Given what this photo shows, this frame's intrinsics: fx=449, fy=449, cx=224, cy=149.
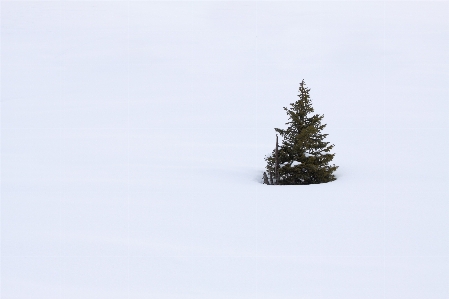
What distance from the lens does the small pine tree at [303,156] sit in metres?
11.5

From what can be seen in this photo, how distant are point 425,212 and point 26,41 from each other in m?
69.1

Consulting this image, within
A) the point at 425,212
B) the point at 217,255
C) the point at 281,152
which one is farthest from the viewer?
the point at 281,152

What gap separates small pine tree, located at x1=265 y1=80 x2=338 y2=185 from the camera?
11.5 metres

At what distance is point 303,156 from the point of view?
11.6 metres

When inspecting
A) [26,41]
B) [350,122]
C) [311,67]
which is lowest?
[350,122]

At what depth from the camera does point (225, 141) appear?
1919 centimetres

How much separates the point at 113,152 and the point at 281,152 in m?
6.00

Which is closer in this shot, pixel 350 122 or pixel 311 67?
pixel 350 122

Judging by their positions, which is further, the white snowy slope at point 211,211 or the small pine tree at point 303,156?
the small pine tree at point 303,156

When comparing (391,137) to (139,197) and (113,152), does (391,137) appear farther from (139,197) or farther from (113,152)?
(139,197)

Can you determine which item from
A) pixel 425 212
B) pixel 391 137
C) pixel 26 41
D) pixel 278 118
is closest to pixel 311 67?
pixel 278 118

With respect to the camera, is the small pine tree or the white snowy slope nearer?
the white snowy slope

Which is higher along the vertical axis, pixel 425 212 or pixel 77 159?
pixel 77 159

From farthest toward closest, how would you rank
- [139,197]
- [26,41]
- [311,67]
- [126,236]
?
[26,41] → [311,67] → [139,197] → [126,236]
